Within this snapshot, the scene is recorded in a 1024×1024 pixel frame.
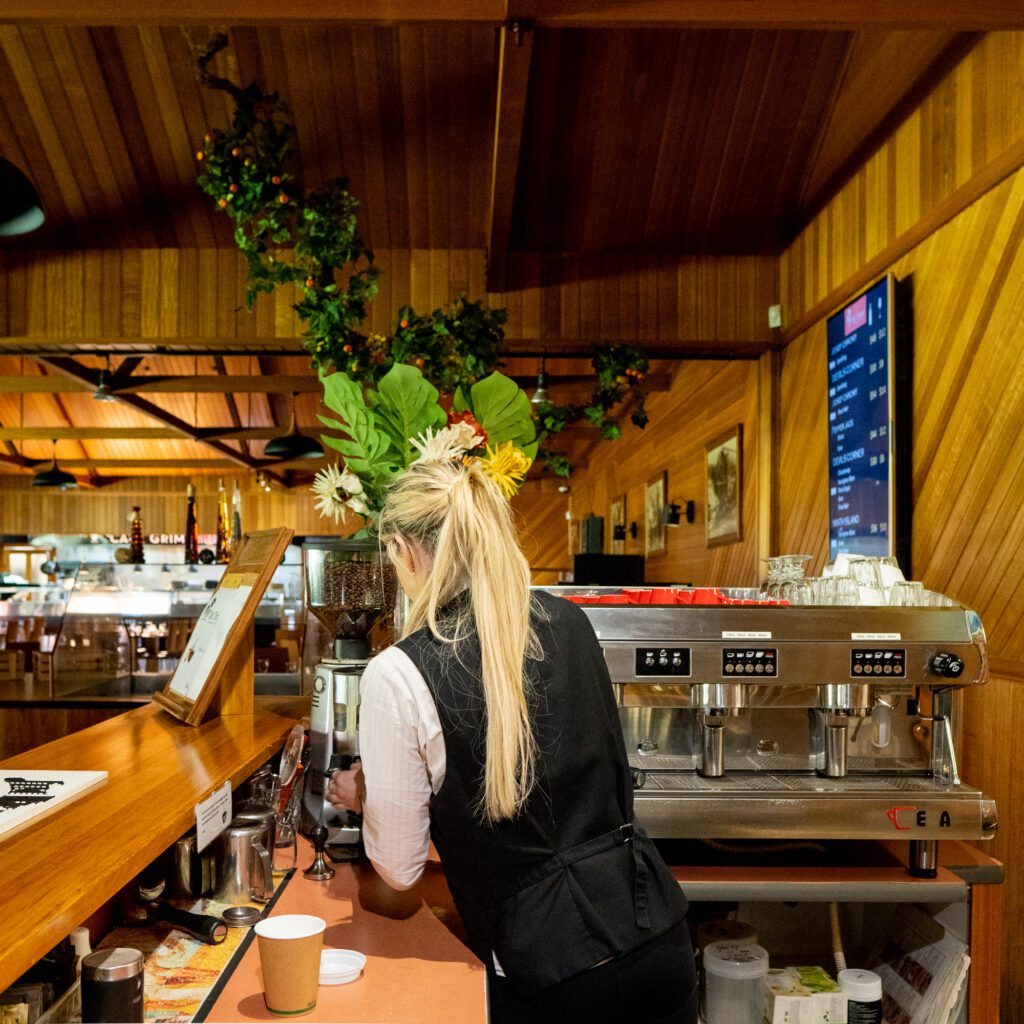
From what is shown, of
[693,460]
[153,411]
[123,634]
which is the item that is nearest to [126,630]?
[123,634]

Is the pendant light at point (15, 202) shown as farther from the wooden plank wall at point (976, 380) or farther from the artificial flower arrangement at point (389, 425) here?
the wooden plank wall at point (976, 380)

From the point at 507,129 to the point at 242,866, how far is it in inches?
139

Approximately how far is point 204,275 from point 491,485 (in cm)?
505

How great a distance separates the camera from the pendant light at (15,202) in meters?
2.62

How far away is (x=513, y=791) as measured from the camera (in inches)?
55.6

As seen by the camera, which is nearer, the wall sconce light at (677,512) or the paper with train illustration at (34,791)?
the paper with train illustration at (34,791)

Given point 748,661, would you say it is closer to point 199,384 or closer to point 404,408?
point 404,408

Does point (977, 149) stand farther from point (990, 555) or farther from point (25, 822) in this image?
point (25, 822)

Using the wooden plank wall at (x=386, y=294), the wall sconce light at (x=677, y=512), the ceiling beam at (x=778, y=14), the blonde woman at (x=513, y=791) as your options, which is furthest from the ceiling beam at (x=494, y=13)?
the wall sconce light at (x=677, y=512)

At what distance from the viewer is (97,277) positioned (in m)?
6.13

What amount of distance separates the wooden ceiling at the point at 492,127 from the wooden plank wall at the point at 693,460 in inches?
46.3

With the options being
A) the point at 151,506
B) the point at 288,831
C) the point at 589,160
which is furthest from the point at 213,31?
the point at 151,506

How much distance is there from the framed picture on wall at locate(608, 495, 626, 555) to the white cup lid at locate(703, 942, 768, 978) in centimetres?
879

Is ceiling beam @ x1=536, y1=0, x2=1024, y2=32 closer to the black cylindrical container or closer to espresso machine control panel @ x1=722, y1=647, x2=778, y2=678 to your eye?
espresso machine control panel @ x1=722, y1=647, x2=778, y2=678
